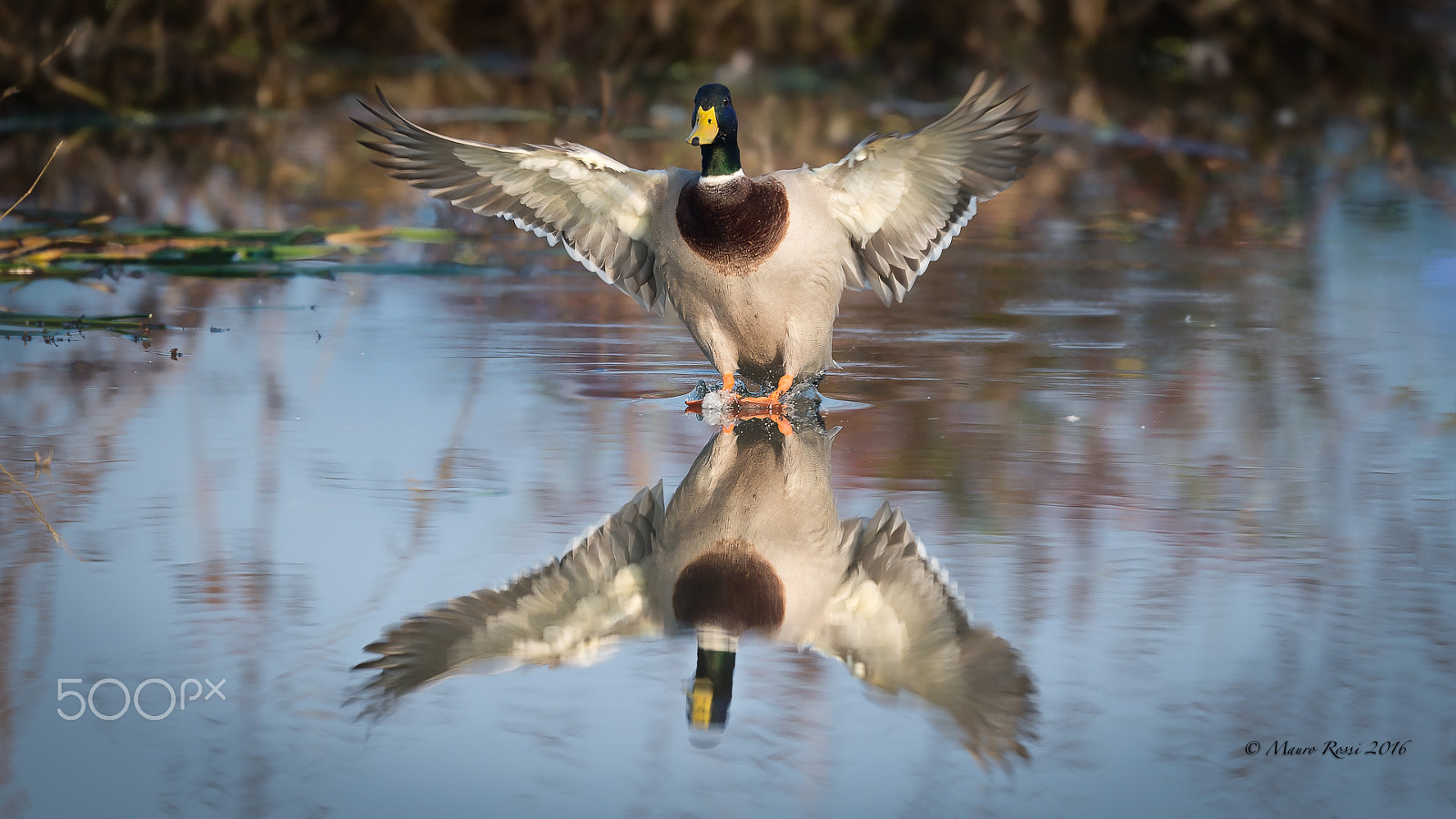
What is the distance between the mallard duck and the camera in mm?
6125

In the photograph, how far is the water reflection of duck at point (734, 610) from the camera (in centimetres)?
358

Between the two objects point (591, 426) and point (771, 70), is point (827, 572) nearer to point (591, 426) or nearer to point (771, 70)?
point (591, 426)

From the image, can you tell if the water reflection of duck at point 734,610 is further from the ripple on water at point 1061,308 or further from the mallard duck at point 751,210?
the ripple on water at point 1061,308

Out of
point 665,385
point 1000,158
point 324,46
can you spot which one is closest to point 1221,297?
point 1000,158

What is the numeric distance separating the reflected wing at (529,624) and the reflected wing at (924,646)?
15.9 inches

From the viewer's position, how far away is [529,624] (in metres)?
3.90

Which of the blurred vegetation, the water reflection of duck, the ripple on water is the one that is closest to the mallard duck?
the ripple on water

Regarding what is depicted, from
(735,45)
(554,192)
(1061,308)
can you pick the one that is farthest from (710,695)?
(735,45)

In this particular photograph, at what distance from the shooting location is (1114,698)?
351 cm

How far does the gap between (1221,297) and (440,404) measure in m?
3.58

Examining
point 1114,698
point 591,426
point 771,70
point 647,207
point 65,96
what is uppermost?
point 771,70

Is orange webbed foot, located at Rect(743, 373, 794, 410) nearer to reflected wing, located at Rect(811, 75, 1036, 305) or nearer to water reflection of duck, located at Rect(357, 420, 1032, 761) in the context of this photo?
reflected wing, located at Rect(811, 75, 1036, 305)

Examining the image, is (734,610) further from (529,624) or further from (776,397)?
(776,397)

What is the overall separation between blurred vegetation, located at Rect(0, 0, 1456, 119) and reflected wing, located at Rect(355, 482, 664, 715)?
455 inches
